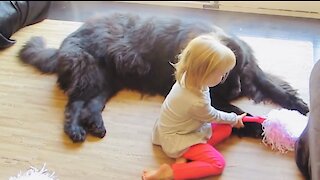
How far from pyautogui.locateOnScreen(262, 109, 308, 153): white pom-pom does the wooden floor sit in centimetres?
4

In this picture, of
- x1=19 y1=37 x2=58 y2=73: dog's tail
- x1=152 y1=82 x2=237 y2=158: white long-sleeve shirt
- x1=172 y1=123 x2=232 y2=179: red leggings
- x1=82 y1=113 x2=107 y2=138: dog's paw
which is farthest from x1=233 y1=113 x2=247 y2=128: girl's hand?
x1=19 y1=37 x2=58 y2=73: dog's tail

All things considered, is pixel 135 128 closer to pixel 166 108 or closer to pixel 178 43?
pixel 166 108

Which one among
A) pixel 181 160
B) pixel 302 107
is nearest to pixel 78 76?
pixel 181 160

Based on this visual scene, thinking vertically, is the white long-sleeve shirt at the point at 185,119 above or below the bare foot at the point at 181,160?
above

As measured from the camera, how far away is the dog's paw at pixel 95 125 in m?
2.02

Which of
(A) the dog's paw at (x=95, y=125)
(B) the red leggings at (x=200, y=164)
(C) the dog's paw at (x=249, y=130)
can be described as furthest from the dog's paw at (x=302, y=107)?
(A) the dog's paw at (x=95, y=125)

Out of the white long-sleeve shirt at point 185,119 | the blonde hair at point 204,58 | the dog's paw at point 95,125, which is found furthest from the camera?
the dog's paw at point 95,125

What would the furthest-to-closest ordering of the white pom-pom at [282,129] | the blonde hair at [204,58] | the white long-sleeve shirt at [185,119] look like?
the white pom-pom at [282,129], the white long-sleeve shirt at [185,119], the blonde hair at [204,58]

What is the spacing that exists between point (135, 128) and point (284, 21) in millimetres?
1324

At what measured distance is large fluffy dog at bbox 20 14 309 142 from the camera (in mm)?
2100

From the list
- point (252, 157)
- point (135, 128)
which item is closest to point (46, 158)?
point (135, 128)

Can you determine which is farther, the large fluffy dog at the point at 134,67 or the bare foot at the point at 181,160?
the large fluffy dog at the point at 134,67

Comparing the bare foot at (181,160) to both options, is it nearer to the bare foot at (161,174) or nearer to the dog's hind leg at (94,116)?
the bare foot at (161,174)

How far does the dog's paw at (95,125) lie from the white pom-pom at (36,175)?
0.28 metres
